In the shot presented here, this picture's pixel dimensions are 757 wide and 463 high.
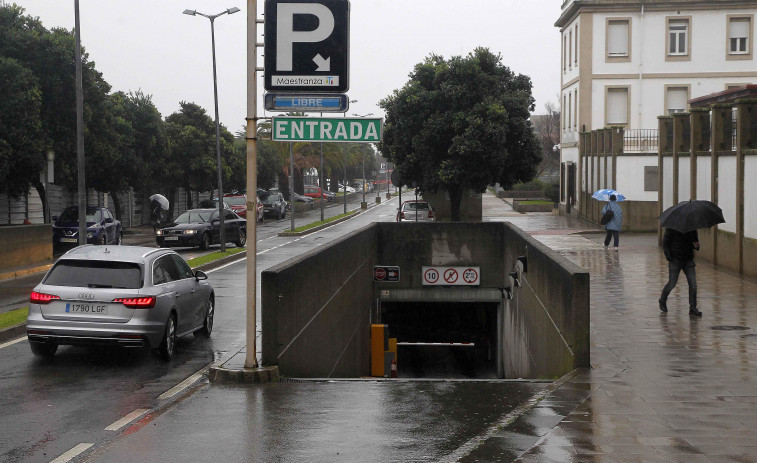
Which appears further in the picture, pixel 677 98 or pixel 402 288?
pixel 677 98

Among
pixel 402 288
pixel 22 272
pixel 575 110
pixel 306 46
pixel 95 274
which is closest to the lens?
pixel 306 46

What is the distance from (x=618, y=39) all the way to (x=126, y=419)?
4365 cm

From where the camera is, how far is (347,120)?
34.0 feet

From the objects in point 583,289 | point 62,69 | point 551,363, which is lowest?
point 551,363

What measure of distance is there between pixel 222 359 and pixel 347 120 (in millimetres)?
4052

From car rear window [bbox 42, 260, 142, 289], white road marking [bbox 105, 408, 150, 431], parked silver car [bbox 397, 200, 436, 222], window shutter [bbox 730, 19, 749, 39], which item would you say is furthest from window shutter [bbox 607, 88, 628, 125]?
white road marking [bbox 105, 408, 150, 431]

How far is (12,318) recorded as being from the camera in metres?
15.5

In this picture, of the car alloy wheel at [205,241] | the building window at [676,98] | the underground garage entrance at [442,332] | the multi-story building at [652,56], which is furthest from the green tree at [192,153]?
the underground garage entrance at [442,332]

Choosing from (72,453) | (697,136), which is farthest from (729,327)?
(697,136)

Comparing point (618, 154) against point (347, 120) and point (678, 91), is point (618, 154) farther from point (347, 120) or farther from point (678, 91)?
point (347, 120)

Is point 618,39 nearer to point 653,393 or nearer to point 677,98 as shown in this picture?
point 677,98

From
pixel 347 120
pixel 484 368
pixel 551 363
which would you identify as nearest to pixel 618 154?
pixel 484 368

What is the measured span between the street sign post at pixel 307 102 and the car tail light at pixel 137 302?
3.06m

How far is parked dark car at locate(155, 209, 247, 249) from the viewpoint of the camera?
34125mm
